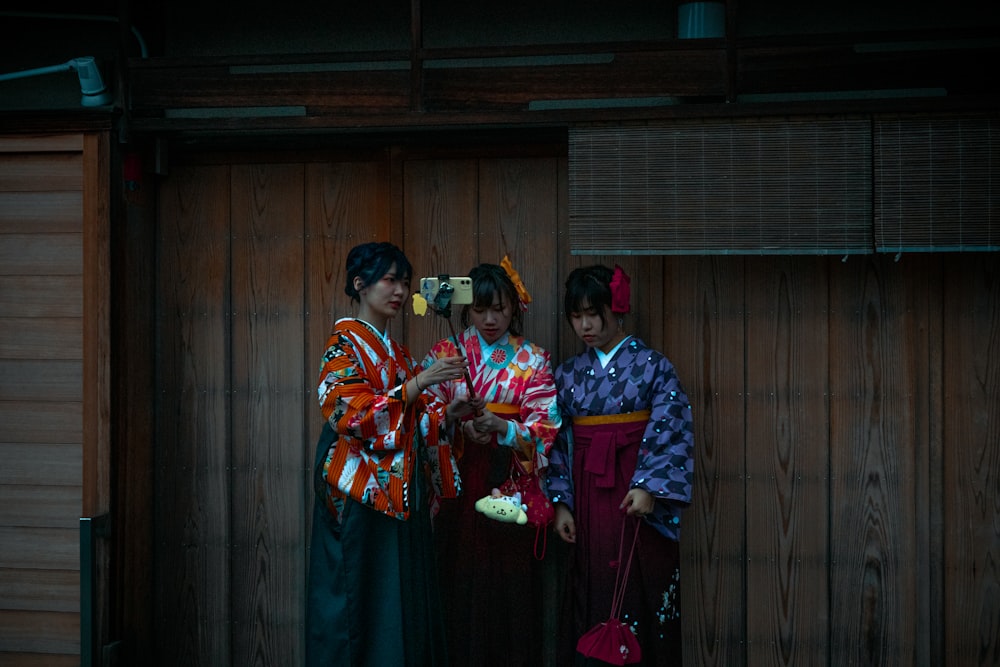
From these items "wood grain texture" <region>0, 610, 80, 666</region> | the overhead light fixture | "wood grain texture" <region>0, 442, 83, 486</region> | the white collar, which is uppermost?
the overhead light fixture

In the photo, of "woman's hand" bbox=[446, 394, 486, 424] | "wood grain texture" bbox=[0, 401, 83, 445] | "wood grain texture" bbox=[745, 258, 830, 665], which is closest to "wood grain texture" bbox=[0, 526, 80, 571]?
"wood grain texture" bbox=[0, 401, 83, 445]

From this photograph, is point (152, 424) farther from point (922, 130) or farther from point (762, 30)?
point (922, 130)

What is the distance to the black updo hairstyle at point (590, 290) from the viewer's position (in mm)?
4132

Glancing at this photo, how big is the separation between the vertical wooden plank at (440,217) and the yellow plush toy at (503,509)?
1003 millimetres

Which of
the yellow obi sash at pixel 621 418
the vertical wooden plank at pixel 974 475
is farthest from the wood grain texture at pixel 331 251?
the vertical wooden plank at pixel 974 475

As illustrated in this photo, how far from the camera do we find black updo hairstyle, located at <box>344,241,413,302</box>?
3990 mm

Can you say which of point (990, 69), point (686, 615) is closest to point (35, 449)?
point (686, 615)

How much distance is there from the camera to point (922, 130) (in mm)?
4121

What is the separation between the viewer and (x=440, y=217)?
15.5ft

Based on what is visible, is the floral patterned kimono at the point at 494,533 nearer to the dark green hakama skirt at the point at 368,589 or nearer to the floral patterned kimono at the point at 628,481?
the floral patterned kimono at the point at 628,481

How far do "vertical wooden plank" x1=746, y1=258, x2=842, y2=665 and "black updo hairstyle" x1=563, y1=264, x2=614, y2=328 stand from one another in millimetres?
937

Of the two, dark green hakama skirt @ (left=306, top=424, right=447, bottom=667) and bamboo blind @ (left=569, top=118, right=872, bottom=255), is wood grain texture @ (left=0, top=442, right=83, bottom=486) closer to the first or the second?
dark green hakama skirt @ (left=306, top=424, right=447, bottom=667)

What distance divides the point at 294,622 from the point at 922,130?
3.73 metres

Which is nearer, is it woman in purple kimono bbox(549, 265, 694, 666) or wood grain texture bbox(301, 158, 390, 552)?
woman in purple kimono bbox(549, 265, 694, 666)
